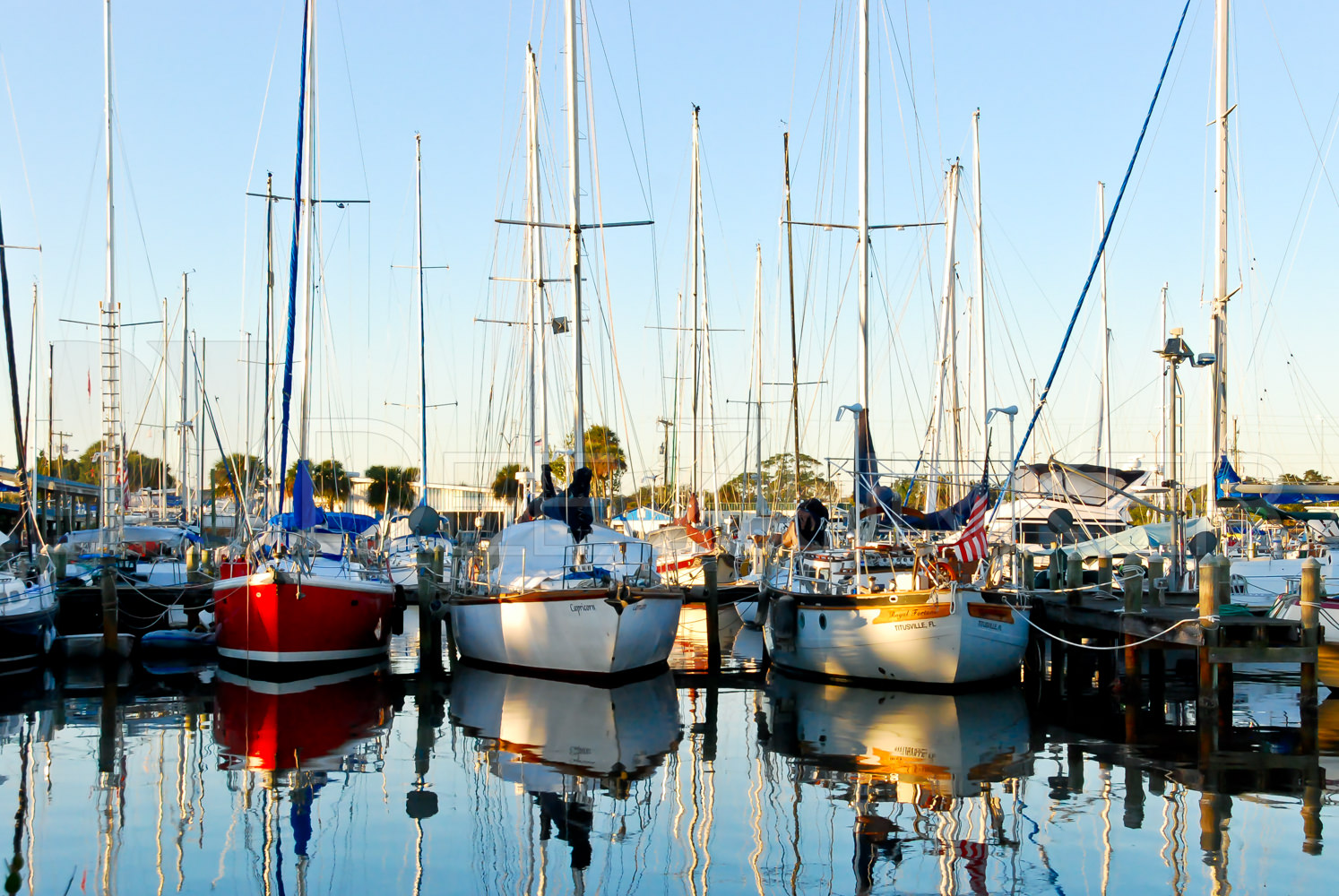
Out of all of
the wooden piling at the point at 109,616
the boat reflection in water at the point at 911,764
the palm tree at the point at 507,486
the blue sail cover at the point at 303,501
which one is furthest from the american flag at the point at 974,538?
the wooden piling at the point at 109,616

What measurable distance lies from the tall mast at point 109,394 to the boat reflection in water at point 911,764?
57.4 ft

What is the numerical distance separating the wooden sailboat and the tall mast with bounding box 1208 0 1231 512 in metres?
15.9

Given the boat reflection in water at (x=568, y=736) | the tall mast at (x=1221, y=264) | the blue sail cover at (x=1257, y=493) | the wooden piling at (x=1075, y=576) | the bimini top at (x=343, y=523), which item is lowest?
the boat reflection in water at (x=568, y=736)

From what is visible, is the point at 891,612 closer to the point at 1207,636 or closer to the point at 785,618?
the point at 785,618

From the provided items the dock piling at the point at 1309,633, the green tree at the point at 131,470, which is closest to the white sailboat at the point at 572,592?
the dock piling at the point at 1309,633

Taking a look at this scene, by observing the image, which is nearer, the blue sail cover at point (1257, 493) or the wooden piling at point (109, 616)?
the blue sail cover at point (1257, 493)

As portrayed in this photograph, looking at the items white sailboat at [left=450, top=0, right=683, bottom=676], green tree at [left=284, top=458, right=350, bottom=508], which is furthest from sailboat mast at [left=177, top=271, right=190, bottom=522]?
white sailboat at [left=450, top=0, right=683, bottom=676]

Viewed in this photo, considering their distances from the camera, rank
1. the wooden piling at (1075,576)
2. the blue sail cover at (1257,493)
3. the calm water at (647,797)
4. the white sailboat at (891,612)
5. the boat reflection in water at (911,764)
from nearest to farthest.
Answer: the calm water at (647,797) → the boat reflection in water at (911,764) → the white sailboat at (891,612) → the blue sail cover at (1257,493) → the wooden piling at (1075,576)

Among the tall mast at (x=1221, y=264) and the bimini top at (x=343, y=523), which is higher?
the tall mast at (x=1221, y=264)

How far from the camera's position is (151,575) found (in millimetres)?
27734

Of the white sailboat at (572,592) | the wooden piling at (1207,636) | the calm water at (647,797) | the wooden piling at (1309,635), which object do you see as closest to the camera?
the calm water at (647,797)

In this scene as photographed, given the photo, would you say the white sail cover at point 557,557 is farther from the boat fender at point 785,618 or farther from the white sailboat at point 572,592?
the boat fender at point 785,618

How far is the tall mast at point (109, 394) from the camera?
29.7m

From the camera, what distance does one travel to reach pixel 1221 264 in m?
23.0
